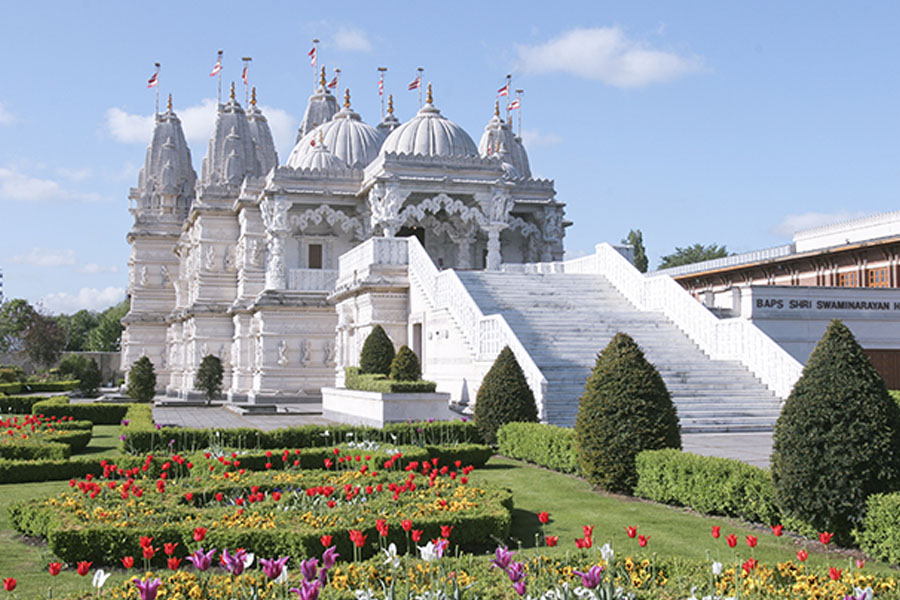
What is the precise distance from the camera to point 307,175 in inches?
1487

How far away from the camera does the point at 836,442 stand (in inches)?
359

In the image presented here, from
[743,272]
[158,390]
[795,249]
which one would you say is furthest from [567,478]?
[158,390]

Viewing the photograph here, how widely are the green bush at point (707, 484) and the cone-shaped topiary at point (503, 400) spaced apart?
5181 mm

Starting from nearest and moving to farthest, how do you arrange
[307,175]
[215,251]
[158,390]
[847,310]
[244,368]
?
[847,310], [307,175], [244,368], [215,251], [158,390]

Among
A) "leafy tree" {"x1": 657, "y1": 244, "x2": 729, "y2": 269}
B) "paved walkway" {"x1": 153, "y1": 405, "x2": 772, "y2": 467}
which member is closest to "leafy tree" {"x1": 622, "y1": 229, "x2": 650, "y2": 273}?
"leafy tree" {"x1": 657, "y1": 244, "x2": 729, "y2": 269}

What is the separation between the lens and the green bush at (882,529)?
8344 millimetres

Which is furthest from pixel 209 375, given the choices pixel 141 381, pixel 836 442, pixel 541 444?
pixel 836 442

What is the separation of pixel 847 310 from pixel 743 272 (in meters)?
10.00

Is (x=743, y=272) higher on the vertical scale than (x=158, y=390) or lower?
higher

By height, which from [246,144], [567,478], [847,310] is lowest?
[567,478]

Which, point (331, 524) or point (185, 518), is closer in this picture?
point (331, 524)

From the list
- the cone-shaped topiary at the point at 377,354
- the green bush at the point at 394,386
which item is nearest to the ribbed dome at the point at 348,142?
the cone-shaped topiary at the point at 377,354

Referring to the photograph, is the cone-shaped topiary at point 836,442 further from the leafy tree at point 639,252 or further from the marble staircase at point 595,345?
the leafy tree at point 639,252

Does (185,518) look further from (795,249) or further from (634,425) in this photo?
(795,249)
